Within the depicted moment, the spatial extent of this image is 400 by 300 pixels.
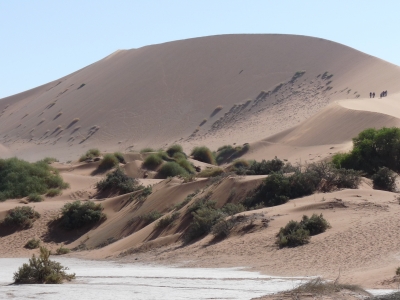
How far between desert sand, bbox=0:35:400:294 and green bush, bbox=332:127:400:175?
448 cm

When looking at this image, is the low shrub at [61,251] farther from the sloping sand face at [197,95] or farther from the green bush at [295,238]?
the sloping sand face at [197,95]

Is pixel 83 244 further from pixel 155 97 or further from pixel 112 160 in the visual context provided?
pixel 155 97

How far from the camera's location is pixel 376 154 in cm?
2958

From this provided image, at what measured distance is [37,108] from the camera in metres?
92.9

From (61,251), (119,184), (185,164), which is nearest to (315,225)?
(61,251)

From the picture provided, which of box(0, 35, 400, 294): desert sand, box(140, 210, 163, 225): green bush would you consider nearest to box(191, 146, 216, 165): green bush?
box(0, 35, 400, 294): desert sand

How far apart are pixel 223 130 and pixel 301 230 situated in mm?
49864

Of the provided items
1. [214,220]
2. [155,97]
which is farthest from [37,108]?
[214,220]

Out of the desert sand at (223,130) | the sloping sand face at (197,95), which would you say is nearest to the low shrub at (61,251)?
the desert sand at (223,130)

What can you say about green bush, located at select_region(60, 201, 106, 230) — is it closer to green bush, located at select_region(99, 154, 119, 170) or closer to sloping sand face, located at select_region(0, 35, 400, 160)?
green bush, located at select_region(99, 154, 119, 170)

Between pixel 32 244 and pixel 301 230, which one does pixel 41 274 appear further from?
pixel 32 244

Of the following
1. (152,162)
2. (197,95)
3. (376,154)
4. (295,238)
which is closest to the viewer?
(295,238)

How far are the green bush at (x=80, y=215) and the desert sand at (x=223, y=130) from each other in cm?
54

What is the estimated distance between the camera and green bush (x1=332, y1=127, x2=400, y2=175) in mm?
29078
